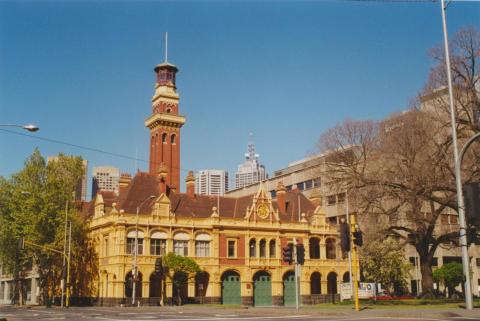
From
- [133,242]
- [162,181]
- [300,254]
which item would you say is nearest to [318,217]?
[162,181]

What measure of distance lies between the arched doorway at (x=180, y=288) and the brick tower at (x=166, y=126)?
618 inches

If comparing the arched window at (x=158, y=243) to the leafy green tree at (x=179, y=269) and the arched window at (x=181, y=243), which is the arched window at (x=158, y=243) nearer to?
the arched window at (x=181, y=243)

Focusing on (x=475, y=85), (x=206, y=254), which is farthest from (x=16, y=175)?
(x=475, y=85)

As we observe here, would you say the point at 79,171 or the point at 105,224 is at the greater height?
the point at 79,171

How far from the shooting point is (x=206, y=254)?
63.1 meters

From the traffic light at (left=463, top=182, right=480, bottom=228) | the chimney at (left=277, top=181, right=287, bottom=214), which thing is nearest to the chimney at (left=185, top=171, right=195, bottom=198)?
the chimney at (left=277, top=181, right=287, bottom=214)

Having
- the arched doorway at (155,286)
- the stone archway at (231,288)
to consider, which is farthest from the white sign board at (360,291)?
the arched doorway at (155,286)

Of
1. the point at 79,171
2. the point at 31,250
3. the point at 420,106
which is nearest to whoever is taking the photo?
Result: the point at 420,106

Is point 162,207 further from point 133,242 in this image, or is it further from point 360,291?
point 360,291

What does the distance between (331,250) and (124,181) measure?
27596 mm

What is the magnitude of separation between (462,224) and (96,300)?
44.6m

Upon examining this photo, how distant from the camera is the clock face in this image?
6757cm

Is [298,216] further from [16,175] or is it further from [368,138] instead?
[16,175]

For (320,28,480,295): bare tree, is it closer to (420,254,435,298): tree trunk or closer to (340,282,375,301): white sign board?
(420,254,435,298): tree trunk
